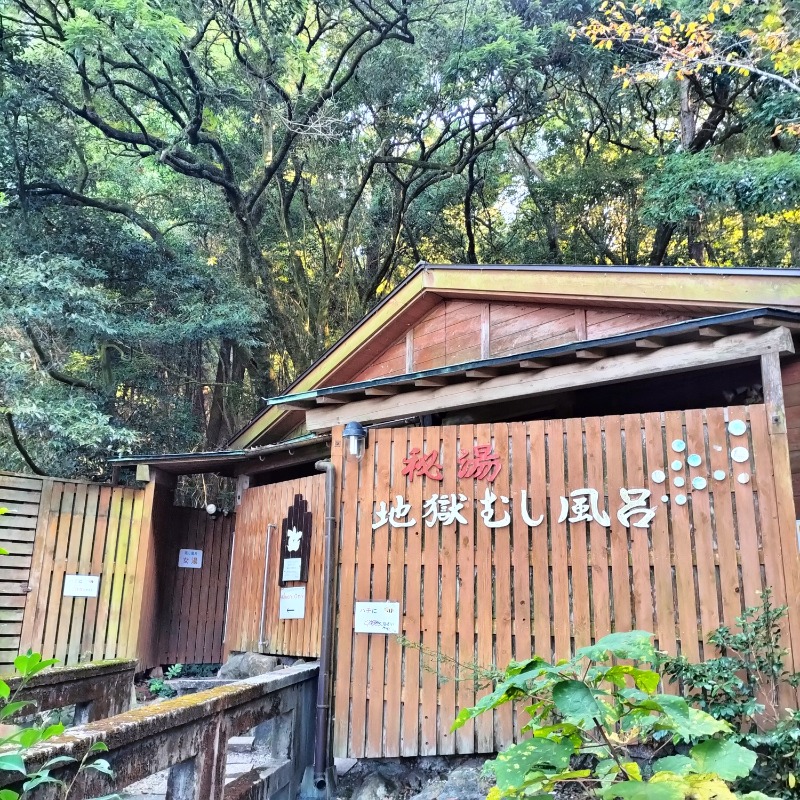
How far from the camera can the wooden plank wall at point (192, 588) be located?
902 centimetres

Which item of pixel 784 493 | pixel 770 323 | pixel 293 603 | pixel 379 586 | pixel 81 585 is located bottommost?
pixel 293 603

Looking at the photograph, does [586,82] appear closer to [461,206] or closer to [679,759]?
[461,206]

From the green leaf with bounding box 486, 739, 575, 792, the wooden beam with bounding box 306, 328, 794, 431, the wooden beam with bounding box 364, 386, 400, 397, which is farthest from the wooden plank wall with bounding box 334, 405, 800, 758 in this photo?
the green leaf with bounding box 486, 739, 575, 792

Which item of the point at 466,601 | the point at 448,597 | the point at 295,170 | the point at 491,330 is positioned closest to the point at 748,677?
the point at 466,601

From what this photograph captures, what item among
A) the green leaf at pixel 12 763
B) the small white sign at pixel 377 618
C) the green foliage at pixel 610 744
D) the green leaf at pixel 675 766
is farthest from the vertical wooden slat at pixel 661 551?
the green leaf at pixel 12 763

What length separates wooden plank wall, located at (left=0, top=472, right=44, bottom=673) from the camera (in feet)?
23.9

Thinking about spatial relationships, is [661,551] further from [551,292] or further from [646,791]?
[551,292]

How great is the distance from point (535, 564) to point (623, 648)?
2.52 m

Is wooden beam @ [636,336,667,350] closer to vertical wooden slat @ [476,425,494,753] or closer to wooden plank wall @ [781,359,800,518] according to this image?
wooden plank wall @ [781,359,800,518]

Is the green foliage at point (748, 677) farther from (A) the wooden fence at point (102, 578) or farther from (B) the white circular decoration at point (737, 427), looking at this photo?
(A) the wooden fence at point (102, 578)

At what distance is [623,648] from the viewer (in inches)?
85.7

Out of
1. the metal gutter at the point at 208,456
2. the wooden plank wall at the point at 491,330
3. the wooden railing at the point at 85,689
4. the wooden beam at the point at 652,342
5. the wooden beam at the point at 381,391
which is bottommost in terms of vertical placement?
the wooden railing at the point at 85,689

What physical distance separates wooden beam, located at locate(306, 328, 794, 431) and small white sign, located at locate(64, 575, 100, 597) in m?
3.76

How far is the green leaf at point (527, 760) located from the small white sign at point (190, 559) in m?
8.08
